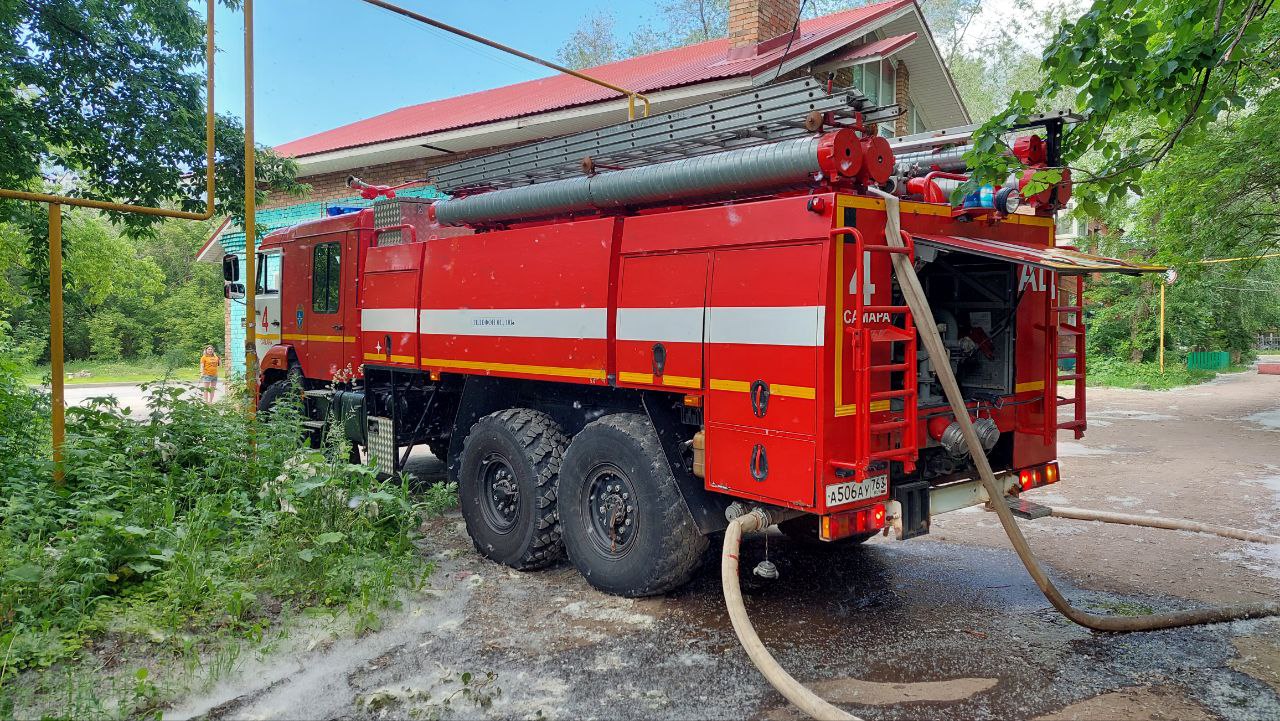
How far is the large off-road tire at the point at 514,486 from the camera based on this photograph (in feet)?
19.9

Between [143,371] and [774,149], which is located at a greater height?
[774,149]

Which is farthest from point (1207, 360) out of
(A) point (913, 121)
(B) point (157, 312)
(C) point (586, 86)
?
(B) point (157, 312)

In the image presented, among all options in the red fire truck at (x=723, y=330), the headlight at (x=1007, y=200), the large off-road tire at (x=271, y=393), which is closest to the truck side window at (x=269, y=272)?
the large off-road tire at (x=271, y=393)

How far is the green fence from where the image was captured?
29.1 meters

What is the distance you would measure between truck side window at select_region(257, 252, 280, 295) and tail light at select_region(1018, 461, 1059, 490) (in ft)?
27.2

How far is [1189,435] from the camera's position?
1350 cm

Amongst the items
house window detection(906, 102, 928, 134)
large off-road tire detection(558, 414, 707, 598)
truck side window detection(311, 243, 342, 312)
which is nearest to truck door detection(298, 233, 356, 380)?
truck side window detection(311, 243, 342, 312)

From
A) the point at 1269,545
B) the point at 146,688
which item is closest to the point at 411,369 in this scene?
the point at 146,688

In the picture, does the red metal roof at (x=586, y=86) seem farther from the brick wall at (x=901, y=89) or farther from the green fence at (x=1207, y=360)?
the green fence at (x=1207, y=360)

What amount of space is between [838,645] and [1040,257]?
2.38m

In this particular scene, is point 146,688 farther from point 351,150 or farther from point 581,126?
point 351,150

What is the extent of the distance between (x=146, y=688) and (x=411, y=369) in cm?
377

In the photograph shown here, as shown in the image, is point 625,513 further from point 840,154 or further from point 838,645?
point 840,154

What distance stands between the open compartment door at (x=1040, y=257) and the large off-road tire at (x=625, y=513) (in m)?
2.06
